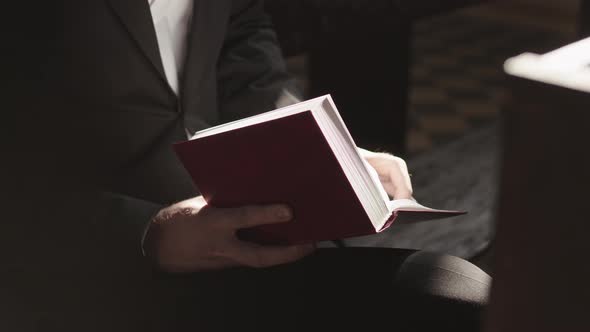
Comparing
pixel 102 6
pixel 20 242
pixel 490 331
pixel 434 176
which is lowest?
pixel 434 176

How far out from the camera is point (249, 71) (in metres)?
1.42

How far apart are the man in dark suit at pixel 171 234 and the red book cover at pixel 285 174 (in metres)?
0.06

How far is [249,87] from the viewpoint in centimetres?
141

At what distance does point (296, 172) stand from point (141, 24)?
43 centimetres

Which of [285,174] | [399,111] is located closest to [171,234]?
[285,174]

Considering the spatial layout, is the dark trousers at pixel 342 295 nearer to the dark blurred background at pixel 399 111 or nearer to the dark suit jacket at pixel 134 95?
Result: the dark suit jacket at pixel 134 95

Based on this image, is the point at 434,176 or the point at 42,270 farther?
the point at 434,176

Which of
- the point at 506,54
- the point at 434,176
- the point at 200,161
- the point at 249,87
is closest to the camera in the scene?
the point at 200,161

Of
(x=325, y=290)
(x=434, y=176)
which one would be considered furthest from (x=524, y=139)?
(x=434, y=176)

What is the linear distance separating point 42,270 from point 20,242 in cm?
6

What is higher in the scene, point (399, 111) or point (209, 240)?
point (209, 240)

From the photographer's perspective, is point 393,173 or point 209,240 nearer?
point 209,240

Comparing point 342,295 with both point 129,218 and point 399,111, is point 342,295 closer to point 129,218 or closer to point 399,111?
point 129,218

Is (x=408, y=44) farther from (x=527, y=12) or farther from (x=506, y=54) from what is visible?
(x=527, y=12)
